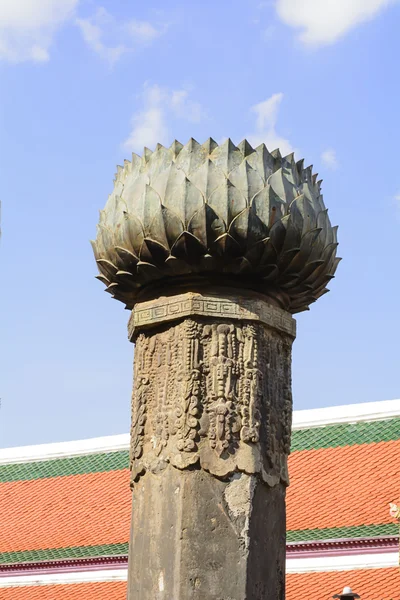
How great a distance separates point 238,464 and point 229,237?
846 millimetres

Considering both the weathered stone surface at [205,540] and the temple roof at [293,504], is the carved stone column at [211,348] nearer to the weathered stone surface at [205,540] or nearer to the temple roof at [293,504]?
the weathered stone surface at [205,540]

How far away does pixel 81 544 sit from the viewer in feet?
50.2

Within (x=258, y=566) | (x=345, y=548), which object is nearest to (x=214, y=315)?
(x=258, y=566)

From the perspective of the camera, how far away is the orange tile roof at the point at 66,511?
15.4 meters

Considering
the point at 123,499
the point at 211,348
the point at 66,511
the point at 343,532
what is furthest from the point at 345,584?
the point at 211,348

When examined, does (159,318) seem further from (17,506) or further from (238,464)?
(17,506)

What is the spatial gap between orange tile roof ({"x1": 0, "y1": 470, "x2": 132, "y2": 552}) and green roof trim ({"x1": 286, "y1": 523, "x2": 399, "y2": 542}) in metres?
2.48

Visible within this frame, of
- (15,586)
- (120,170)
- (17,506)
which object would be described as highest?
(120,170)

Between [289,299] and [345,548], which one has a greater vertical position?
[289,299]

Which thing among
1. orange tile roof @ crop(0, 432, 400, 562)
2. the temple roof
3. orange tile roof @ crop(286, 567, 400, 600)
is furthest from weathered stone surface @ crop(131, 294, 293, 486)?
orange tile roof @ crop(0, 432, 400, 562)

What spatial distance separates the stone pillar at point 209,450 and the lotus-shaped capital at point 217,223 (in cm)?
13

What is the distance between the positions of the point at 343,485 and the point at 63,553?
3.74 meters

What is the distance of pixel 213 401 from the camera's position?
450 centimetres

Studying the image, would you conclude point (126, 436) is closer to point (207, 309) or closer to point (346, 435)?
point (346, 435)
